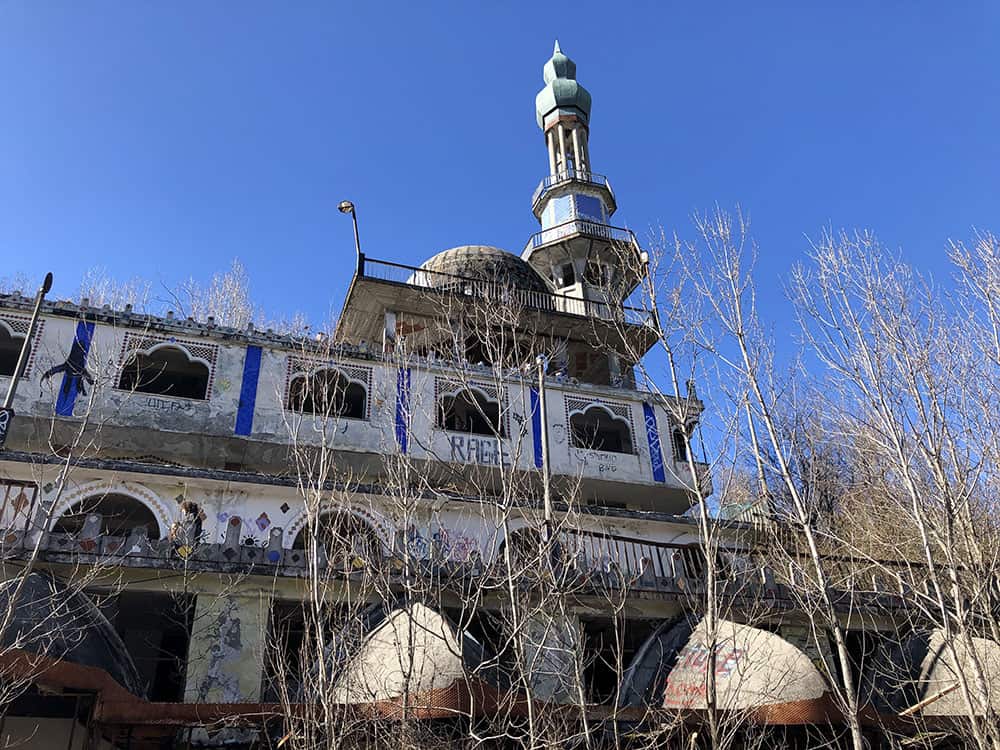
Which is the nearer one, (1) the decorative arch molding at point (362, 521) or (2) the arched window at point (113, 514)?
(1) the decorative arch molding at point (362, 521)

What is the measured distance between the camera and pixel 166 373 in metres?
18.5

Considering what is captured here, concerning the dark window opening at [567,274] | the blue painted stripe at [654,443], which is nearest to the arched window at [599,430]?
the blue painted stripe at [654,443]

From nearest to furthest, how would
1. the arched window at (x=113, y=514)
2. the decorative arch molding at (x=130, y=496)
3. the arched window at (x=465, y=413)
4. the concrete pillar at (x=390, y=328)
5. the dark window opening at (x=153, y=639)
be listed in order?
the dark window opening at (x=153, y=639) < the decorative arch molding at (x=130, y=496) < the arched window at (x=113, y=514) < the arched window at (x=465, y=413) < the concrete pillar at (x=390, y=328)

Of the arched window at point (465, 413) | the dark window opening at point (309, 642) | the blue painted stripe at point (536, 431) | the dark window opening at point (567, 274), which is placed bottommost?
the dark window opening at point (309, 642)

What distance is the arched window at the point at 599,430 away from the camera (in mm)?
19516

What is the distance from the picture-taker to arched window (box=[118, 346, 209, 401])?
16891mm

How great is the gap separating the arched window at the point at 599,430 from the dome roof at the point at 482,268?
5.05 meters

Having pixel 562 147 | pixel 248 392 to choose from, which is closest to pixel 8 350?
pixel 248 392

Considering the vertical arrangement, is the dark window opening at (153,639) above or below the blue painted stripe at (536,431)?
below

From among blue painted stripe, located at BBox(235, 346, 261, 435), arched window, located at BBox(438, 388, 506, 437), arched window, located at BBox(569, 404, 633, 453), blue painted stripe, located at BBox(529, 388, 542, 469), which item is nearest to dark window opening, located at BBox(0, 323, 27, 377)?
blue painted stripe, located at BBox(235, 346, 261, 435)

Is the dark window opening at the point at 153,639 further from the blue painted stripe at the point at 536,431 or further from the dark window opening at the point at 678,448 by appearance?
the dark window opening at the point at 678,448

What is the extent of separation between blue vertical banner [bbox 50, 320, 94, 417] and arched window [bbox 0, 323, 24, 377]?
135 centimetres

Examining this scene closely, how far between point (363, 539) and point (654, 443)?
38.9 feet

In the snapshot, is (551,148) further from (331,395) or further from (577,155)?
(331,395)
